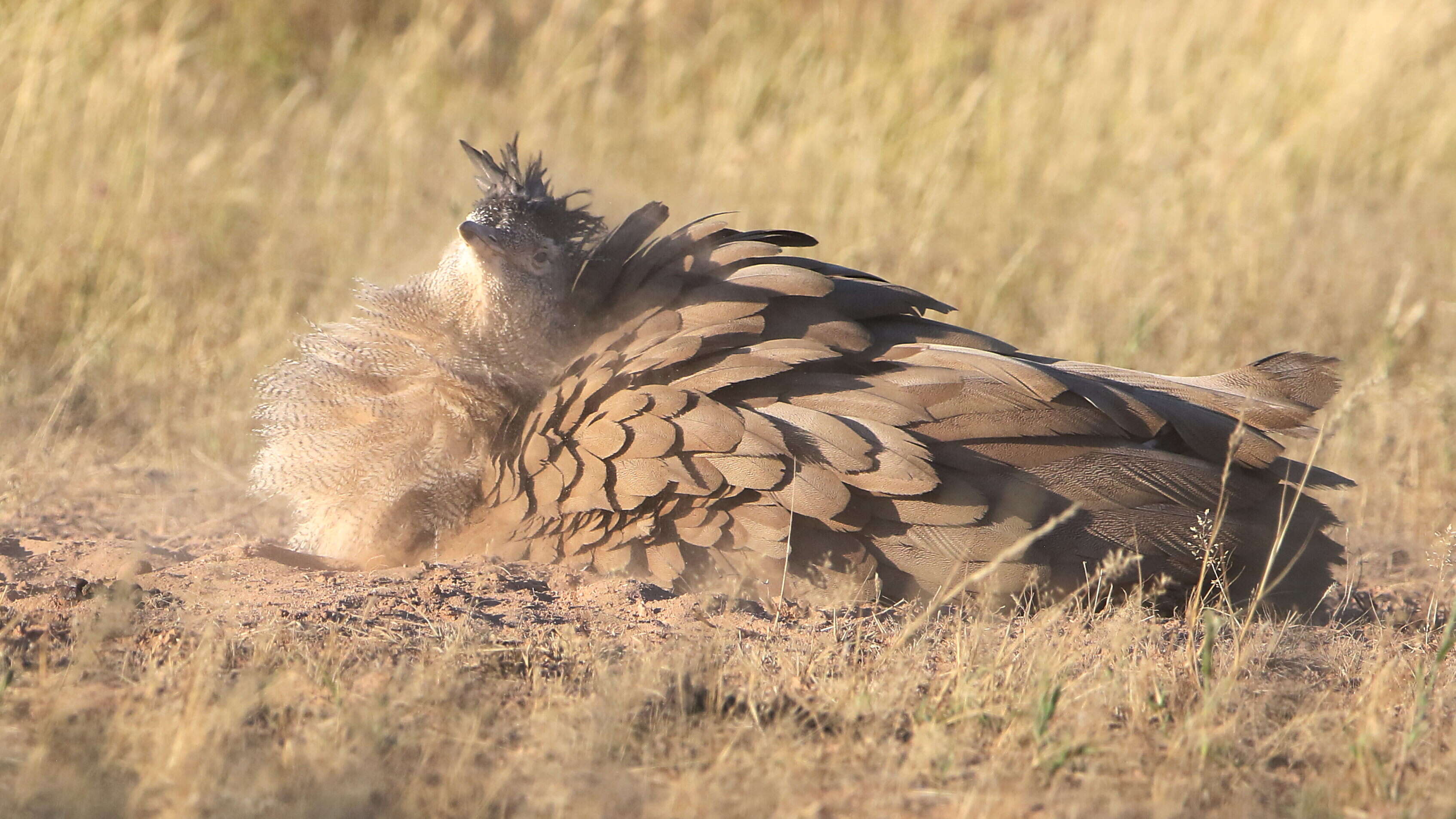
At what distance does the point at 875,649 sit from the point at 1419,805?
1.22m

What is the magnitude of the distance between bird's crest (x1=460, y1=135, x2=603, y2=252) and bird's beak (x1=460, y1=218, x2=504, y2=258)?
15cm

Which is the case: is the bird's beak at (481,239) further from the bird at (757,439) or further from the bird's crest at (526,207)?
the bird's crest at (526,207)

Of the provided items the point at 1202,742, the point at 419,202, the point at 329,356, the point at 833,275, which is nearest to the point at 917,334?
the point at 833,275

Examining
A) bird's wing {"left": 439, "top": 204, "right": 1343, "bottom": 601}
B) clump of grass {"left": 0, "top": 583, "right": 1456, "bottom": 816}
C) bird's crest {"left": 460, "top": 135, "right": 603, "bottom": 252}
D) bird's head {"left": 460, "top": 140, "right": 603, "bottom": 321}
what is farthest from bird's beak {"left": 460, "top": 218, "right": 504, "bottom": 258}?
clump of grass {"left": 0, "top": 583, "right": 1456, "bottom": 816}

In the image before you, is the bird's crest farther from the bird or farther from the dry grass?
the dry grass

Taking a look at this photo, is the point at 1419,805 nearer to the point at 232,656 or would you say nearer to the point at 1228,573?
the point at 1228,573

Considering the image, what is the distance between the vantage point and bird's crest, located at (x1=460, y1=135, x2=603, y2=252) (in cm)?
434

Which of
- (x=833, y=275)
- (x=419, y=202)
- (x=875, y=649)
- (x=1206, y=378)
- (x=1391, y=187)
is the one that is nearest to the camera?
(x=875, y=649)

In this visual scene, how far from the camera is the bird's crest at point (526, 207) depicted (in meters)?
4.34

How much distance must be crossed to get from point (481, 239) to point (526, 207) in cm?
30

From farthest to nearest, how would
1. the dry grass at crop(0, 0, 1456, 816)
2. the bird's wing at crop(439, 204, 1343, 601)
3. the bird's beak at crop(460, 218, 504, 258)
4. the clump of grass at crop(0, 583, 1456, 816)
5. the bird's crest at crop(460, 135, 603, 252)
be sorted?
the bird's crest at crop(460, 135, 603, 252)
the bird's beak at crop(460, 218, 504, 258)
the bird's wing at crop(439, 204, 1343, 601)
the dry grass at crop(0, 0, 1456, 816)
the clump of grass at crop(0, 583, 1456, 816)

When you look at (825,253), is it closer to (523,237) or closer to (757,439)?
(523,237)

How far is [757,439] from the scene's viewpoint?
3438mm

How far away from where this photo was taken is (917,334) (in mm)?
3914
